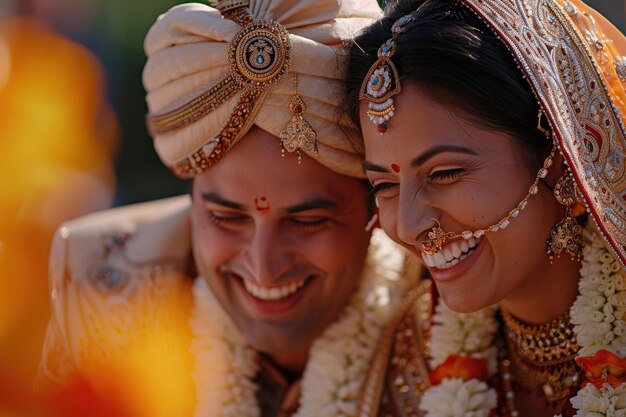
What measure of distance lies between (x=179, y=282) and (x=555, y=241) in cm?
178

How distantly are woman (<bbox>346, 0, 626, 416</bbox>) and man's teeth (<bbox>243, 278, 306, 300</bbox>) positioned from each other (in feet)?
2.14

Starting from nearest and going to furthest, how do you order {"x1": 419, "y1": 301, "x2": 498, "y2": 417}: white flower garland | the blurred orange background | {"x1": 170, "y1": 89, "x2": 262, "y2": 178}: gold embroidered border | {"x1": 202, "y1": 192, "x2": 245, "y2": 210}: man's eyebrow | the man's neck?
{"x1": 419, "y1": 301, "x2": 498, "y2": 417}: white flower garland → {"x1": 170, "y1": 89, "x2": 262, "y2": 178}: gold embroidered border → {"x1": 202, "y1": 192, "x2": 245, "y2": 210}: man's eyebrow → the man's neck → the blurred orange background

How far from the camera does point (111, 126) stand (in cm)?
956

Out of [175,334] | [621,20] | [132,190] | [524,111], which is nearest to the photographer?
[524,111]

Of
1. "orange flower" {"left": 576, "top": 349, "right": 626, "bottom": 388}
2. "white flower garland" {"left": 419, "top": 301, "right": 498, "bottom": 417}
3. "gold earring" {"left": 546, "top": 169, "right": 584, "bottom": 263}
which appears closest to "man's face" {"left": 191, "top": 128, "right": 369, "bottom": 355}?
"white flower garland" {"left": 419, "top": 301, "right": 498, "bottom": 417}

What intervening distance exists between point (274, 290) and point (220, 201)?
0.37m

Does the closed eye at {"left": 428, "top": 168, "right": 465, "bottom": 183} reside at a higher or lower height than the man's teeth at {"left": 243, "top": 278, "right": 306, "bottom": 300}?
higher

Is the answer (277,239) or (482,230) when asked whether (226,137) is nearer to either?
(277,239)

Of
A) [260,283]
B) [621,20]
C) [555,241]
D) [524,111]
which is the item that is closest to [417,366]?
[260,283]

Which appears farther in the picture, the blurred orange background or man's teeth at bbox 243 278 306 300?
the blurred orange background

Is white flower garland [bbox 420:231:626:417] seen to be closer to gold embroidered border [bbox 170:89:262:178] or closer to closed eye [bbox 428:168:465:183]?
closed eye [bbox 428:168:465:183]

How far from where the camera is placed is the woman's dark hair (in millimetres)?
2617

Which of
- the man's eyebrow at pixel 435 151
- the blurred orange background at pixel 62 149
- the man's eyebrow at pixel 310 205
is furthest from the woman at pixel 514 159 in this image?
the blurred orange background at pixel 62 149

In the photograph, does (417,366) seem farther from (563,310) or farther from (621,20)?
(621,20)
